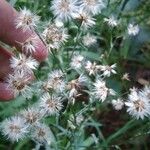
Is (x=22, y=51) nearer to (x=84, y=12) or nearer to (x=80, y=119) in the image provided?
(x=84, y=12)

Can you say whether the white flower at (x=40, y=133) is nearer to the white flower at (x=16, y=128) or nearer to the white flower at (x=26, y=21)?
the white flower at (x=16, y=128)

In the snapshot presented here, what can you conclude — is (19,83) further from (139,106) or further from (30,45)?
(139,106)

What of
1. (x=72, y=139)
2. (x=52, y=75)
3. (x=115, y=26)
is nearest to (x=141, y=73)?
(x=115, y=26)

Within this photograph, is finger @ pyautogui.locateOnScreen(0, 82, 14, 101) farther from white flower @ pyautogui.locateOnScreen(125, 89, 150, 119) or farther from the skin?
white flower @ pyautogui.locateOnScreen(125, 89, 150, 119)

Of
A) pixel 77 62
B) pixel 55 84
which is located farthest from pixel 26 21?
pixel 77 62

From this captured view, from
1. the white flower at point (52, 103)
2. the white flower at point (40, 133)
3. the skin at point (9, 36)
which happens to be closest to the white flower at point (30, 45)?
the skin at point (9, 36)

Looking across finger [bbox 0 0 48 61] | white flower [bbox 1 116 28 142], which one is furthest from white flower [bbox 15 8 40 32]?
white flower [bbox 1 116 28 142]
